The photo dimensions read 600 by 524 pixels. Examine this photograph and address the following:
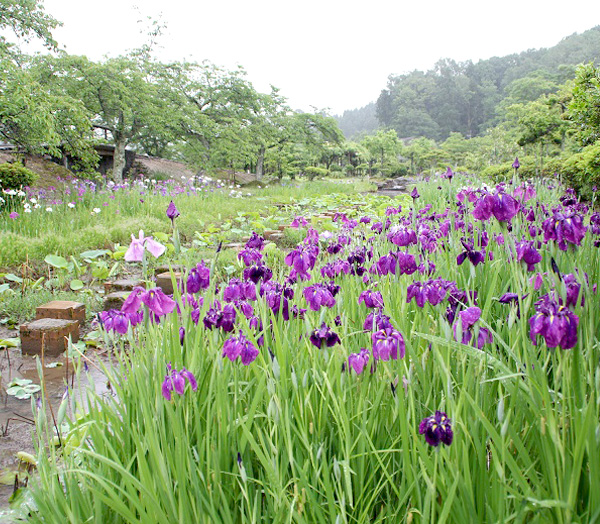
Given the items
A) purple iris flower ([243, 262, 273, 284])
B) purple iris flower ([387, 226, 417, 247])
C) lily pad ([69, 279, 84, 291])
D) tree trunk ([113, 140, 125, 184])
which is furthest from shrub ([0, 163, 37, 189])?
purple iris flower ([387, 226, 417, 247])

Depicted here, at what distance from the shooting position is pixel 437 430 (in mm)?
883

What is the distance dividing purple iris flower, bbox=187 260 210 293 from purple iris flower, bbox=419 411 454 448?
0.92m

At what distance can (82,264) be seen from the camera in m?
4.69

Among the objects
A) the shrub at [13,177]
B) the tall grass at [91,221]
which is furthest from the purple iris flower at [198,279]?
the shrub at [13,177]

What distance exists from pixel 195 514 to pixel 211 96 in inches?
777

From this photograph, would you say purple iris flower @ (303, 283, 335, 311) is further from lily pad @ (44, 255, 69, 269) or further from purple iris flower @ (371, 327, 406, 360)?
lily pad @ (44, 255, 69, 269)

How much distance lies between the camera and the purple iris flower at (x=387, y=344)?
114 cm

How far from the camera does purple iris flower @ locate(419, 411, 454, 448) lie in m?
0.88

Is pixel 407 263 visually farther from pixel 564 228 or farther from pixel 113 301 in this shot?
pixel 113 301

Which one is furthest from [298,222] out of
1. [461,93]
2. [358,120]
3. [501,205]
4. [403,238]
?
[358,120]

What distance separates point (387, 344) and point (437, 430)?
29 cm

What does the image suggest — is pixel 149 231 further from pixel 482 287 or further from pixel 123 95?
pixel 123 95

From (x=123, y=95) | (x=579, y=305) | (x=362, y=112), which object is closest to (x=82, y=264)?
(x=579, y=305)

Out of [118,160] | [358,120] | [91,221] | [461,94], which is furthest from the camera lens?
[358,120]
